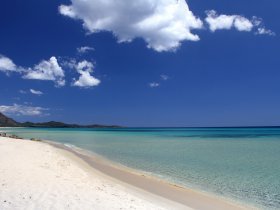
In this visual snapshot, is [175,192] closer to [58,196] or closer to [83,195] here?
[83,195]

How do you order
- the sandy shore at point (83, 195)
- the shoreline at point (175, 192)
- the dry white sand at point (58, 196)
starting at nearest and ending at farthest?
the dry white sand at point (58, 196)
the sandy shore at point (83, 195)
the shoreline at point (175, 192)

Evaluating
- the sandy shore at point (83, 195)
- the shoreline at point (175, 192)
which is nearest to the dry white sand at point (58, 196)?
the sandy shore at point (83, 195)

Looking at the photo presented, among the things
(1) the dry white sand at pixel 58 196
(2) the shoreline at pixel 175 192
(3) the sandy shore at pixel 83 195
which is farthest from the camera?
(2) the shoreline at pixel 175 192

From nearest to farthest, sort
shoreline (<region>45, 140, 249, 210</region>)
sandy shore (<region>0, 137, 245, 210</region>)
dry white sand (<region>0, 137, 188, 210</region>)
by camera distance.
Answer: dry white sand (<region>0, 137, 188, 210</region>) < sandy shore (<region>0, 137, 245, 210</region>) < shoreline (<region>45, 140, 249, 210</region>)

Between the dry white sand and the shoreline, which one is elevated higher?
the dry white sand

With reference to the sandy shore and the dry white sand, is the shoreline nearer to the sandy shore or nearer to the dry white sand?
the sandy shore

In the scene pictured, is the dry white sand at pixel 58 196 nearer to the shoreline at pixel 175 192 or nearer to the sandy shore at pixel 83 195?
the sandy shore at pixel 83 195

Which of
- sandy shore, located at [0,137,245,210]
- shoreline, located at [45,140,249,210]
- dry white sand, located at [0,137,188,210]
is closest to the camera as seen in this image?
dry white sand, located at [0,137,188,210]

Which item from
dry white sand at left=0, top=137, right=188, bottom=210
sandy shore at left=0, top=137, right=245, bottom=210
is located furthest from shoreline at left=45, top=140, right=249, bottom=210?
dry white sand at left=0, top=137, right=188, bottom=210

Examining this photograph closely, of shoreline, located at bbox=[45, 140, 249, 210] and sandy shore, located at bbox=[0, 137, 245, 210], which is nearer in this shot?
sandy shore, located at bbox=[0, 137, 245, 210]

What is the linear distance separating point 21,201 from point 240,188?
845 centimetres

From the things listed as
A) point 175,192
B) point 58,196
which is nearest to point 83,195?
point 58,196

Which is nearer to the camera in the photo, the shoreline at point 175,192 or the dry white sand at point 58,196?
the dry white sand at point 58,196

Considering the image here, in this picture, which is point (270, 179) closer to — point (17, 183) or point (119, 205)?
point (119, 205)
